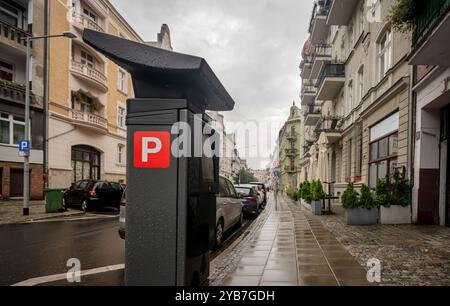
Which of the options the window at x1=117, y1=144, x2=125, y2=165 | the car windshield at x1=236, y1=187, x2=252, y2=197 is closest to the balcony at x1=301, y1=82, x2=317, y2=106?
the window at x1=117, y1=144, x2=125, y2=165

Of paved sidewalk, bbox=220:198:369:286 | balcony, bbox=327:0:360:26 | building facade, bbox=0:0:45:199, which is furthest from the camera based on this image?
building facade, bbox=0:0:45:199

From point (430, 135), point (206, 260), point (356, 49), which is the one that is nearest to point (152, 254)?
point (206, 260)

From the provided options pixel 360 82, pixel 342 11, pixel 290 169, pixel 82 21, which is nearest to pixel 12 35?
pixel 82 21

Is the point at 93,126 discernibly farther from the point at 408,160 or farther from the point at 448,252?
the point at 448,252

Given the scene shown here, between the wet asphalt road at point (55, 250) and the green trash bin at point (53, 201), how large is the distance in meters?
3.51

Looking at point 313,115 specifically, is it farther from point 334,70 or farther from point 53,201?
point 53,201

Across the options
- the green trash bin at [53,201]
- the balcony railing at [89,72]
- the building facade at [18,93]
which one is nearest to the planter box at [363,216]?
the green trash bin at [53,201]

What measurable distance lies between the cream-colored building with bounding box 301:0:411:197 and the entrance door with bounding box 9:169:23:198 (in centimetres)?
1696

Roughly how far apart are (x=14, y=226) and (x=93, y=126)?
1431cm

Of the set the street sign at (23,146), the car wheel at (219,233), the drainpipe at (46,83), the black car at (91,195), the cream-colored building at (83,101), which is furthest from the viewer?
the cream-colored building at (83,101)

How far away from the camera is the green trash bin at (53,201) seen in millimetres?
13878

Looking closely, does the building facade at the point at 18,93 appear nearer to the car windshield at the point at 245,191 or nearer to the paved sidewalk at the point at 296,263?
the car windshield at the point at 245,191

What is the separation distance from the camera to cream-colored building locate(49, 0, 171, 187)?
829 inches

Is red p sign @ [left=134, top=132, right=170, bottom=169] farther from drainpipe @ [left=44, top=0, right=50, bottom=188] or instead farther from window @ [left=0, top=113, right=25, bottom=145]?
drainpipe @ [left=44, top=0, right=50, bottom=188]
